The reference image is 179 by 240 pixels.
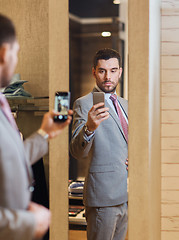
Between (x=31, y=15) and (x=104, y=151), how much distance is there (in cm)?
127

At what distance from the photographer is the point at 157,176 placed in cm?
244

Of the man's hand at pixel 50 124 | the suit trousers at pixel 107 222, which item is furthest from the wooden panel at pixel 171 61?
the man's hand at pixel 50 124

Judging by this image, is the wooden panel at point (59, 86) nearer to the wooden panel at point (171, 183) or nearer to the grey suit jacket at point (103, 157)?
the grey suit jacket at point (103, 157)

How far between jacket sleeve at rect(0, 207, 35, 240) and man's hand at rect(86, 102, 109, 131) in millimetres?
864

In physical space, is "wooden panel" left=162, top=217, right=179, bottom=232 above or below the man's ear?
below

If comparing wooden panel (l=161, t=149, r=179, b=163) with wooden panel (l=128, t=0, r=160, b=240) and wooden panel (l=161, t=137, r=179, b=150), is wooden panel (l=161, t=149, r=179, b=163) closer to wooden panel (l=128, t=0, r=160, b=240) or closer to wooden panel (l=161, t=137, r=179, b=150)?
wooden panel (l=161, t=137, r=179, b=150)

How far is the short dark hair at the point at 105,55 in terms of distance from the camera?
209cm

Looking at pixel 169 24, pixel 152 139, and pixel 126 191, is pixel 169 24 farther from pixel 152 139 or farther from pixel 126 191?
pixel 126 191

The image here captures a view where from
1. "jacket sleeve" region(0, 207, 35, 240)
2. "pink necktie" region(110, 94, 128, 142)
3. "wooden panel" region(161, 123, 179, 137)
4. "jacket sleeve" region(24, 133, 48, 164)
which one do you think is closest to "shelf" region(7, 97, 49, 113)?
"pink necktie" region(110, 94, 128, 142)

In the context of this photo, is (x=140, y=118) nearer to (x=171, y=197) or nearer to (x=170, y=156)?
(x=170, y=156)

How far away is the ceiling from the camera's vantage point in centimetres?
210

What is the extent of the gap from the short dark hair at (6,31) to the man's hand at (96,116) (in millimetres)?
807

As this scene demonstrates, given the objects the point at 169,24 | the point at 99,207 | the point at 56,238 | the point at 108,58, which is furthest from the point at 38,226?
the point at 169,24

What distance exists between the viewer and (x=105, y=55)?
211 centimetres
